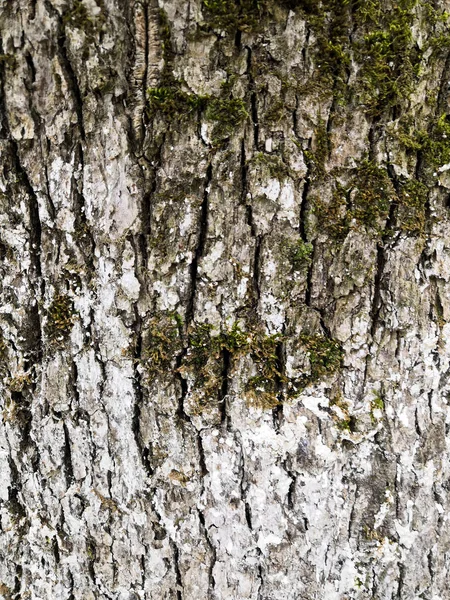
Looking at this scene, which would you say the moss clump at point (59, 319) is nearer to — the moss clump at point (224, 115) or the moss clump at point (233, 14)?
the moss clump at point (224, 115)

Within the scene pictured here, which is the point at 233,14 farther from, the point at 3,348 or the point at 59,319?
the point at 3,348

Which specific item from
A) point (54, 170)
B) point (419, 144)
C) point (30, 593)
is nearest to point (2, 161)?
point (54, 170)

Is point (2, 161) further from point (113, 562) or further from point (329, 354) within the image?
point (113, 562)

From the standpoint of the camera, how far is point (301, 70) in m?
1.31

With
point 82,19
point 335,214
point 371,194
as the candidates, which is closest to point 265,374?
point 335,214

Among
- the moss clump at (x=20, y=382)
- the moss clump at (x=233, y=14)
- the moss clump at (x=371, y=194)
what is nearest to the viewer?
the moss clump at (x=233, y=14)

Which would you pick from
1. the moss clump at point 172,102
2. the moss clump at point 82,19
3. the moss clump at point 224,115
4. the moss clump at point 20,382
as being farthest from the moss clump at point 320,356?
the moss clump at point 82,19

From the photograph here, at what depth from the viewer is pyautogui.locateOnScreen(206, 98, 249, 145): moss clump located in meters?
1.30

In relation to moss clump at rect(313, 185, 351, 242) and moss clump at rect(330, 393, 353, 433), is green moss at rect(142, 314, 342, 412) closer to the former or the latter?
moss clump at rect(330, 393, 353, 433)

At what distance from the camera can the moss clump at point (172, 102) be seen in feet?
4.24

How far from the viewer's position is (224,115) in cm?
131

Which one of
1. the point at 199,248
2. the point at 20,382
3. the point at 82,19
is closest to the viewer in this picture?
the point at 82,19

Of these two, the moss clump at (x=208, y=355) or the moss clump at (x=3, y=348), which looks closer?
the moss clump at (x=208, y=355)

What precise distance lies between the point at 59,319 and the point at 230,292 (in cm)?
55
